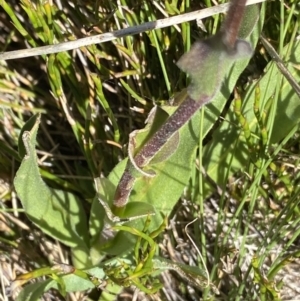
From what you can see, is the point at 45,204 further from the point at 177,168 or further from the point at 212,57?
the point at 212,57

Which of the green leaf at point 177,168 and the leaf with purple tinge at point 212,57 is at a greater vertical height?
the leaf with purple tinge at point 212,57

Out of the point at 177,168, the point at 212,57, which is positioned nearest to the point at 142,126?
the point at 177,168

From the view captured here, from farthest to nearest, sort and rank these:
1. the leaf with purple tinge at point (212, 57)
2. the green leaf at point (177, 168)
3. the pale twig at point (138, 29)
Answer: the green leaf at point (177, 168), the pale twig at point (138, 29), the leaf with purple tinge at point (212, 57)

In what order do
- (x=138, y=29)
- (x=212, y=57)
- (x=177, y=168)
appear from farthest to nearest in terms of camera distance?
(x=177, y=168) < (x=138, y=29) < (x=212, y=57)

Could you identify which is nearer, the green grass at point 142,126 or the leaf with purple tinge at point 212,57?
the leaf with purple tinge at point 212,57

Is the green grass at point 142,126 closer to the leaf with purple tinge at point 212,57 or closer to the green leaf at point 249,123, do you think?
the green leaf at point 249,123

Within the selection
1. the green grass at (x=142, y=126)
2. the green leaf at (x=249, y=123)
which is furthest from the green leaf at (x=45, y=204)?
the green leaf at (x=249, y=123)

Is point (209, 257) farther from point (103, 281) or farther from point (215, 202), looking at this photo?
point (103, 281)
